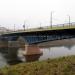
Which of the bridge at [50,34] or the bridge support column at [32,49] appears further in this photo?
the bridge support column at [32,49]

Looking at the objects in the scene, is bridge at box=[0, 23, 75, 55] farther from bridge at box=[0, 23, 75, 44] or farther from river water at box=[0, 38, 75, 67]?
river water at box=[0, 38, 75, 67]

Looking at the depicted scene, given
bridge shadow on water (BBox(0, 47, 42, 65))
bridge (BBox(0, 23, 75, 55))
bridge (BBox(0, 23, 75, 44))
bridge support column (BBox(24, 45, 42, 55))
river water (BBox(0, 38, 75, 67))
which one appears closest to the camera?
bridge (BBox(0, 23, 75, 44))

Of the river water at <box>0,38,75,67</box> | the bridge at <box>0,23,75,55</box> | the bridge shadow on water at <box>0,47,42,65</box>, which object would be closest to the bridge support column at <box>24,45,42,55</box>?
the bridge at <box>0,23,75,55</box>

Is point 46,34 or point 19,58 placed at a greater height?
point 46,34

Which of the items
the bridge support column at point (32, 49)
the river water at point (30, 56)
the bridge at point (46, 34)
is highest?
the bridge at point (46, 34)

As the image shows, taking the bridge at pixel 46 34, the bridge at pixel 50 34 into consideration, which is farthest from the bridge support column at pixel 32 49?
the bridge at pixel 50 34

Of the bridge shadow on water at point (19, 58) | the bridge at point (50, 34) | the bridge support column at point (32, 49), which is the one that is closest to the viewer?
the bridge at point (50, 34)

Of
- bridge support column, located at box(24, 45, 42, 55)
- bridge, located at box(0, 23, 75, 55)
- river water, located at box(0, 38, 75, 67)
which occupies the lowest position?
river water, located at box(0, 38, 75, 67)

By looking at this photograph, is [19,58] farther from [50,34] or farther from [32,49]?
[50,34]

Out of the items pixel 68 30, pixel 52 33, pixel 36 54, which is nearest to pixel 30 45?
pixel 36 54

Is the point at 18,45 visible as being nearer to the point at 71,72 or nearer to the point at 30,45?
the point at 30,45

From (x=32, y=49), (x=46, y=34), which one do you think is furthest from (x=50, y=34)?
(x=32, y=49)

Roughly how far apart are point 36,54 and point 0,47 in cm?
4560

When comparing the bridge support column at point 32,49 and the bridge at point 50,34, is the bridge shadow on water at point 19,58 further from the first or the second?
the bridge at point 50,34
